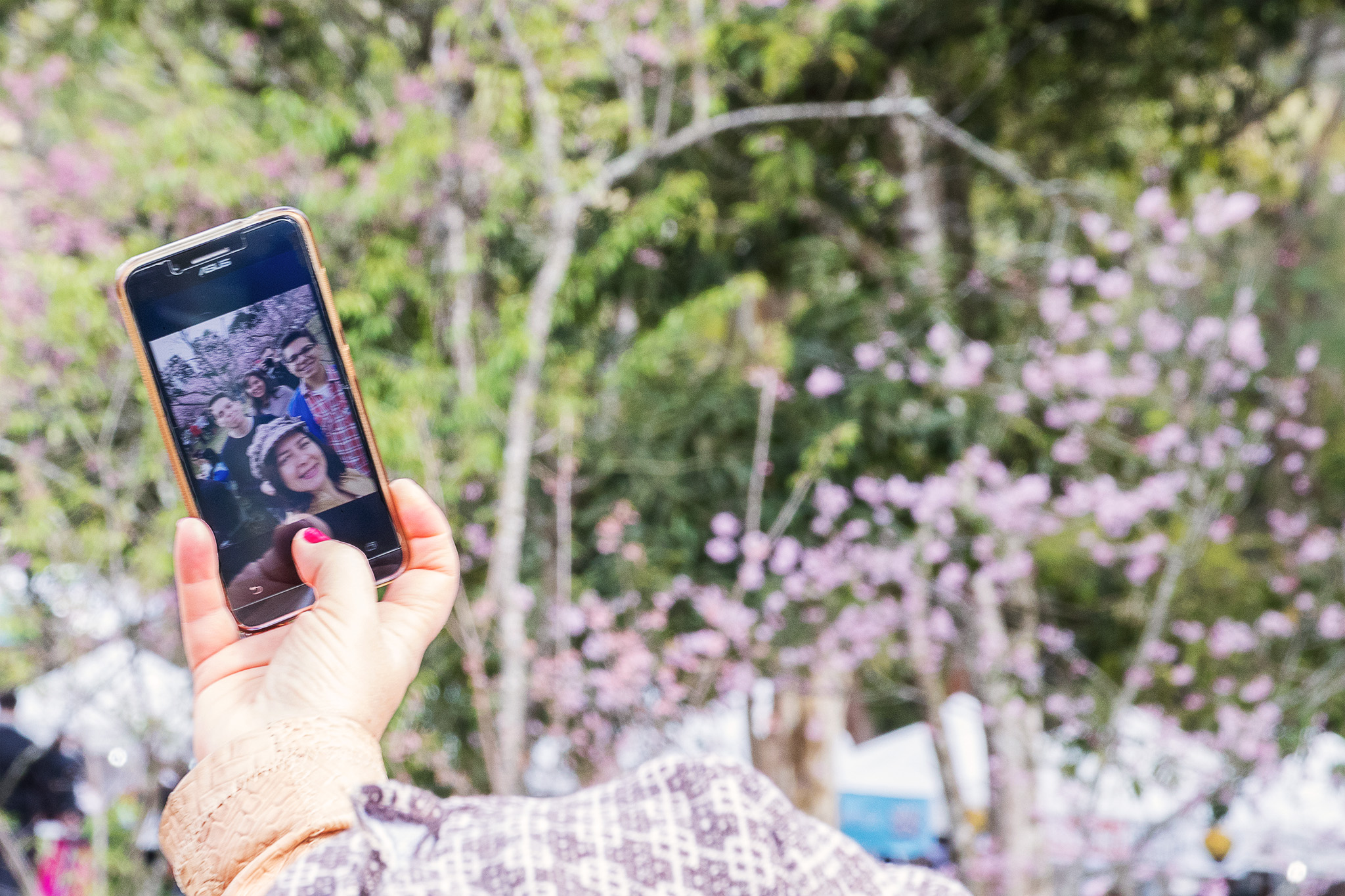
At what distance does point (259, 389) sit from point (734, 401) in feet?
12.1

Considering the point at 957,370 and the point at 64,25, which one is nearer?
the point at 957,370

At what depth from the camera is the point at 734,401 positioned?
4.78m

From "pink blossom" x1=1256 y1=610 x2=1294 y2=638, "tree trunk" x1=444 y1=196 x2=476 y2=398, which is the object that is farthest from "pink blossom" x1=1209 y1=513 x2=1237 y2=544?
"tree trunk" x1=444 y1=196 x2=476 y2=398

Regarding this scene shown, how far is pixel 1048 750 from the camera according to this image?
15.6 ft

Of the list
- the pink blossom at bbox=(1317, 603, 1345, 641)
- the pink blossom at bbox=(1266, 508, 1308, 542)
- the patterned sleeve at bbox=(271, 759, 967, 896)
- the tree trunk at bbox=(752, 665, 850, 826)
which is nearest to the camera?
the patterned sleeve at bbox=(271, 759, 967, 896)

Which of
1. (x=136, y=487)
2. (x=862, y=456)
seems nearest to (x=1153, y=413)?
(x=862, y=456)

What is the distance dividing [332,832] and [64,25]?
253 inches

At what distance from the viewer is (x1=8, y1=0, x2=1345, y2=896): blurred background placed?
3.98 meters

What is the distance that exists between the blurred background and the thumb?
2383 millimetres

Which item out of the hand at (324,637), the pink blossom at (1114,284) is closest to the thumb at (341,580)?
the hand at (324,637)

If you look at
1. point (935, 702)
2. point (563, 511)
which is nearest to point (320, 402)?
point (563, 511)

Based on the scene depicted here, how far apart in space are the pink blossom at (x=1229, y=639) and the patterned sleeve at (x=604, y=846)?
4604 mm

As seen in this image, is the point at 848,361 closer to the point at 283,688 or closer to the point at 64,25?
the point at 283,688

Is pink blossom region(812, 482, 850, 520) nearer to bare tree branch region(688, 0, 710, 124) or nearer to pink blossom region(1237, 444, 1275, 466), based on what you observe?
pink blossom region(1237, 444, 1275, 466)
